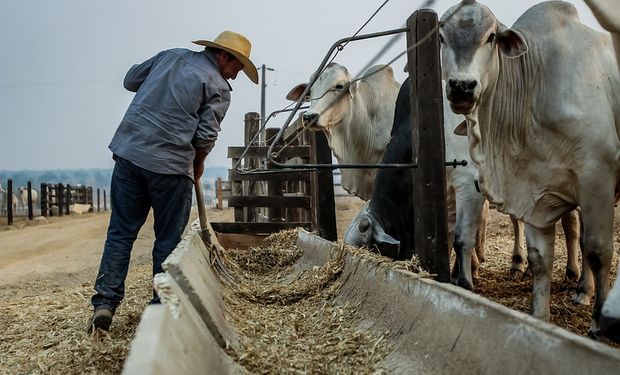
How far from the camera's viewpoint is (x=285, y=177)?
308 inches

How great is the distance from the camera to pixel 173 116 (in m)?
4.09

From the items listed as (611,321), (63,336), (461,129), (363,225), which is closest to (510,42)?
(461,129)

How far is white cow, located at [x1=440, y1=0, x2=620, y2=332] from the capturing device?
412 centimetres

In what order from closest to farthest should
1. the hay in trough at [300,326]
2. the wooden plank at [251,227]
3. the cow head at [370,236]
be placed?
the hay in trough at [300,326] < the cow head at [370,236] < the wooden plank at [251,227]

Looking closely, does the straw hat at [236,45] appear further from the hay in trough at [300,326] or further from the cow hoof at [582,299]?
the cow hoof at [582,299]

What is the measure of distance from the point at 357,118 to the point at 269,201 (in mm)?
1417

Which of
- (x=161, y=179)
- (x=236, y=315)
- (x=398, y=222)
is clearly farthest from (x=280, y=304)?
(x=398, y=222)

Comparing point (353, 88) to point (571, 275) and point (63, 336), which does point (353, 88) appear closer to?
point (571, 275)

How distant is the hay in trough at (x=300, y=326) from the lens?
273 cm

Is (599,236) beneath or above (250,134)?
beneath

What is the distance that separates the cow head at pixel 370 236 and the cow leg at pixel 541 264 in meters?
0.88

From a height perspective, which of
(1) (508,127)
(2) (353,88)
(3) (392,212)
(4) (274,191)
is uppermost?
(2) (353,88)

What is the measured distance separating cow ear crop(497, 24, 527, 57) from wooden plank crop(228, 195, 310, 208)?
3824 mm

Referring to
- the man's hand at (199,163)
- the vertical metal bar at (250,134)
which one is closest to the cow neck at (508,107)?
the man's hand at (199,163)
